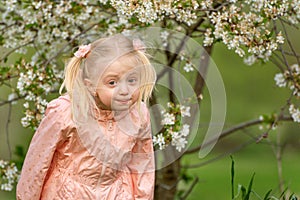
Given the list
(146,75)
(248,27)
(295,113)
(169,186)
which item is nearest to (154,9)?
(248,27)

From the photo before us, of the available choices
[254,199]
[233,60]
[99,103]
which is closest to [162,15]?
[99,103]

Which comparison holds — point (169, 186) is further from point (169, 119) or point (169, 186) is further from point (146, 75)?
point (146, 75)

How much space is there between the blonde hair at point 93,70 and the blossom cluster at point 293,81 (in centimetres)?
131

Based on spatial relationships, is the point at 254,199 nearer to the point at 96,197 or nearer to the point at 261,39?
the point at 261,39

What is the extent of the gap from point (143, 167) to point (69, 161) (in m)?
0.38

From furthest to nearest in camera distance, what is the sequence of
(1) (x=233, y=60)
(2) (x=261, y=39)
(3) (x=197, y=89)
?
(1) (x=233, y=60) → (3) (x=197, y=89) → (2) (x=261, y=39)

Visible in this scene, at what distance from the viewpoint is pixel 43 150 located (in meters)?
3.75

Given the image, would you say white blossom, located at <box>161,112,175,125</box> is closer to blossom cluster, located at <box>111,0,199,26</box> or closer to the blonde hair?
blossom cluster, located at <box>111,0,199,26</box>

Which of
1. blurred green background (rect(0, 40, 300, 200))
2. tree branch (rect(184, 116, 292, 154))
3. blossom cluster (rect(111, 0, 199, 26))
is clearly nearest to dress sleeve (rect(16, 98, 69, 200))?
blossom cluster (rect(111, 0, 199, 26))

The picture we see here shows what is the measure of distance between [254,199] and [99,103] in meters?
3.44

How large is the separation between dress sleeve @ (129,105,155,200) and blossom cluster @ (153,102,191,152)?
42 cm

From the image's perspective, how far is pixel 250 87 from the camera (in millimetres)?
11594

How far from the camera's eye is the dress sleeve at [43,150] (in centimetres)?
372

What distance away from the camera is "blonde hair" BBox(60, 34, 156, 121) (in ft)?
12.1
